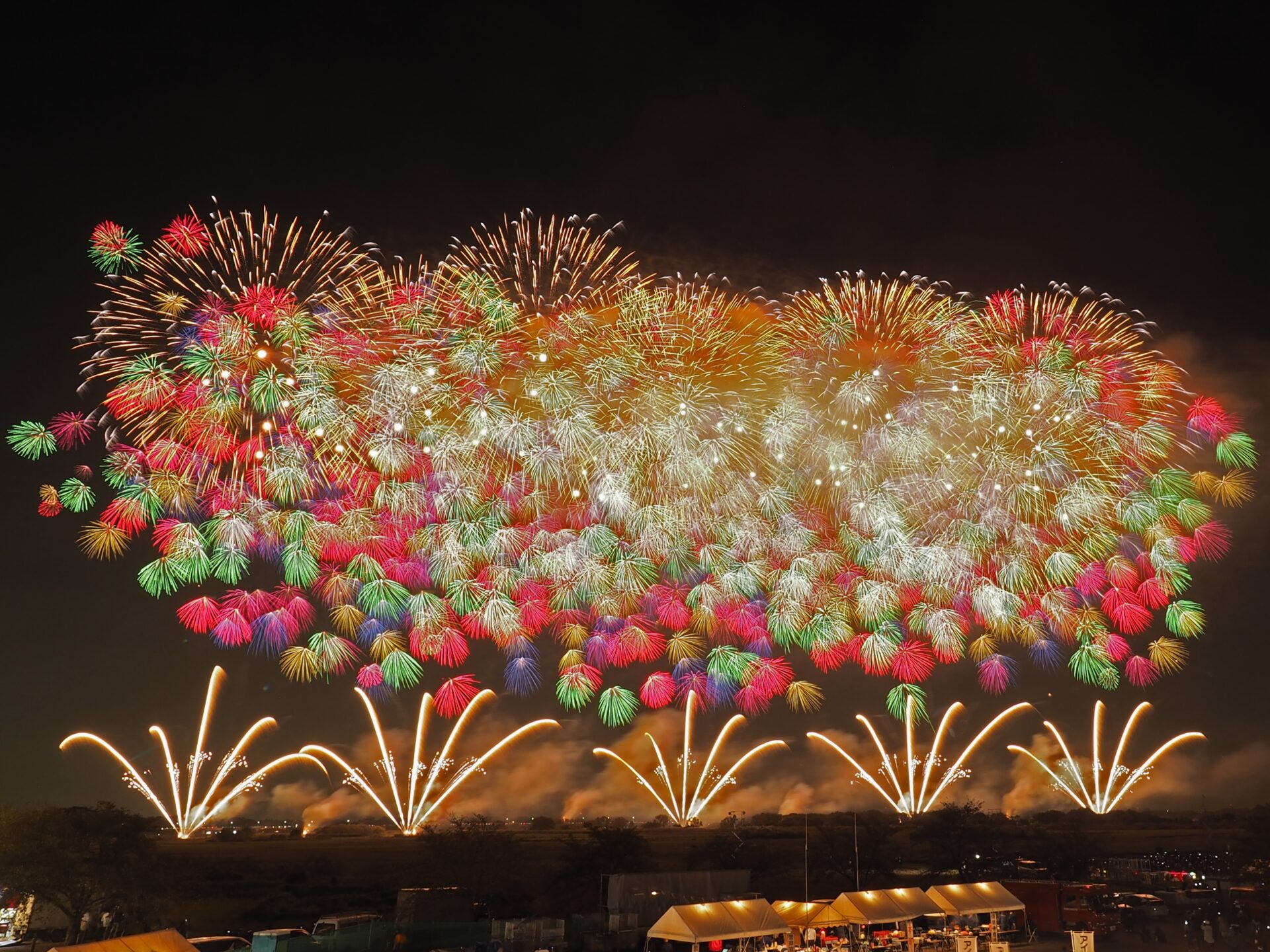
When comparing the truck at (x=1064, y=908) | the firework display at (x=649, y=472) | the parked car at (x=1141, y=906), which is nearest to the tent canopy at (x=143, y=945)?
the firework display at (x=649, y=472)

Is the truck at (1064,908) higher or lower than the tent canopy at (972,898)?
lower

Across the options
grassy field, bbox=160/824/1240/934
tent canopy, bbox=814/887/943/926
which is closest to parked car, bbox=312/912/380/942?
grassy field, bbox=160/824/1240/934

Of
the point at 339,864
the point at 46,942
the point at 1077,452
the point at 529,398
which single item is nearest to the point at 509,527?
the point at 529,398

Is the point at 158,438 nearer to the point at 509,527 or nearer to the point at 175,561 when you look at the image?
the point at 175,561

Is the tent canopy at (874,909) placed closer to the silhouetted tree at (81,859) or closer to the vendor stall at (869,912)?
the vendor stall at (869,912)

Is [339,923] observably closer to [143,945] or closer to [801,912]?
[143,945]

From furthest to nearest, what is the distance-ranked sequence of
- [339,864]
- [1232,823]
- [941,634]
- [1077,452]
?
[1232,823]
[339,864]
[941,634]
[1077,452]
